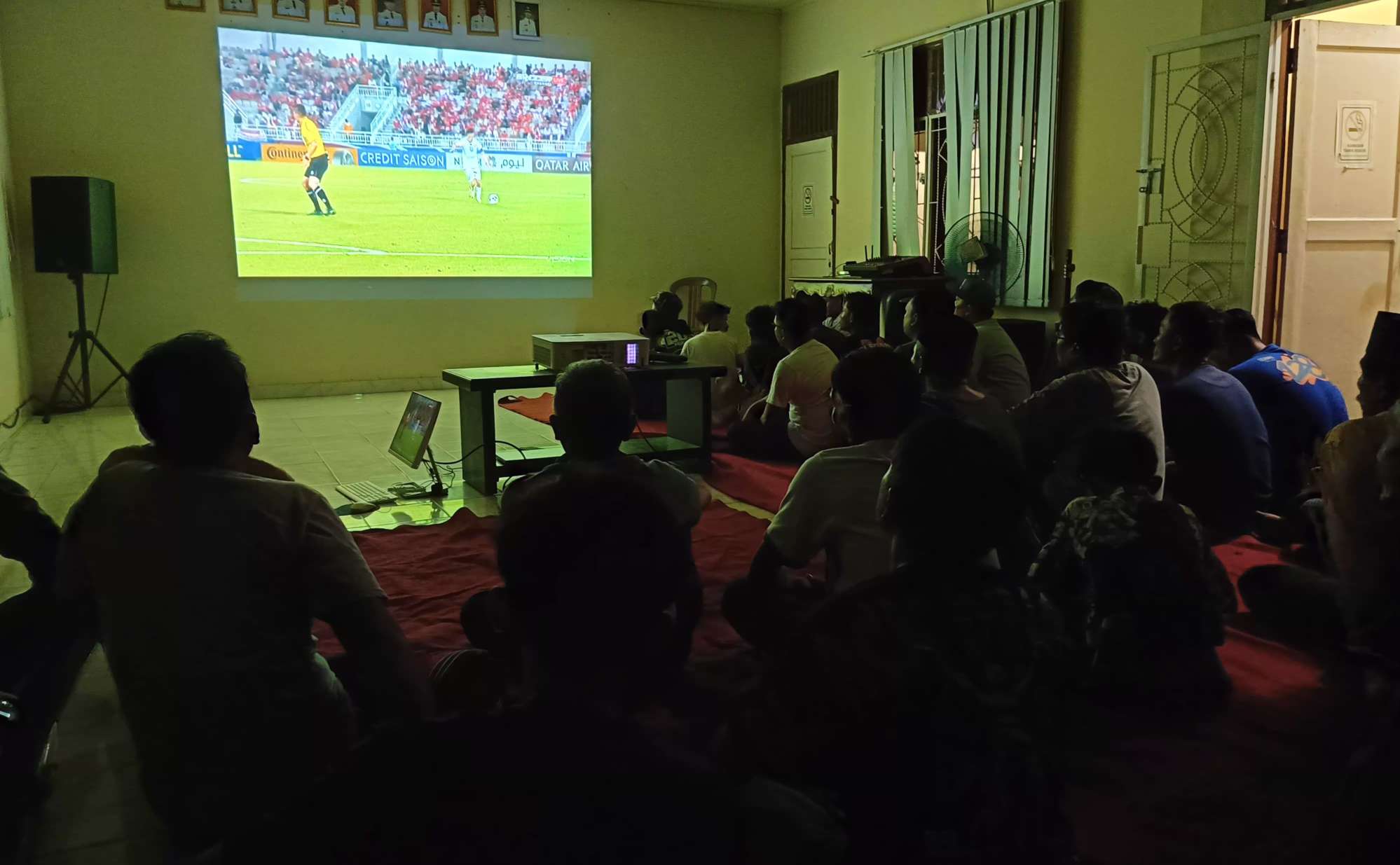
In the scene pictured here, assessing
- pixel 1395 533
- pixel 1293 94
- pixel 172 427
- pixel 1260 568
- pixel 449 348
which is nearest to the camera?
pixel 172 427

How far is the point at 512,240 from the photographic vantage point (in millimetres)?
8320

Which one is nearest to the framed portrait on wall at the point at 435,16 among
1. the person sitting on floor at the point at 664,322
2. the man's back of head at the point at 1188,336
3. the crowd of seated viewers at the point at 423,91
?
the crowd of seated viewers at the point at 423,91

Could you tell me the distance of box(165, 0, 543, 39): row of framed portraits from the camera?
7215 millimetres

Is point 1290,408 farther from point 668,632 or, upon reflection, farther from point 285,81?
point 285,81

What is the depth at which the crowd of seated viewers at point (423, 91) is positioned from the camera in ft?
24.0

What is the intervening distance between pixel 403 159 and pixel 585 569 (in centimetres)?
750

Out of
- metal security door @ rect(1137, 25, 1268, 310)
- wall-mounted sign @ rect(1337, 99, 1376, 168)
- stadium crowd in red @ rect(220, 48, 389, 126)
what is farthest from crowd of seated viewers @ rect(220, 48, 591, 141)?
wall-mounted sign @ rect(1337, 99, 1376, 168)

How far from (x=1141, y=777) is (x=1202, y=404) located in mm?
1575

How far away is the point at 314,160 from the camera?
295 inches

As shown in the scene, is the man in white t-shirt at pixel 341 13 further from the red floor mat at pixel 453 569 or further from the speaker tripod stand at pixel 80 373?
the red floor mat at pixel 453 569

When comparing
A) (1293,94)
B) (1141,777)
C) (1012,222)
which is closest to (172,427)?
(1141,777)

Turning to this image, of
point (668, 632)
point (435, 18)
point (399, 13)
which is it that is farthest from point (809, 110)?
point (668, 632)

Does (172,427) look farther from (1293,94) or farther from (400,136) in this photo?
(400,136)

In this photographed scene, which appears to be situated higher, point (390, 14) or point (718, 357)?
point (390, 14)
